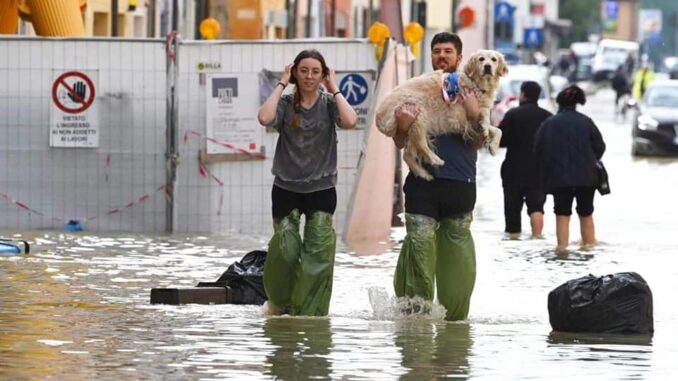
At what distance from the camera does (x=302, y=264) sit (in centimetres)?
1327

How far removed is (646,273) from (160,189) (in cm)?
559

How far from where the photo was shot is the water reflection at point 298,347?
10672mm

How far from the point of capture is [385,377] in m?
10.5

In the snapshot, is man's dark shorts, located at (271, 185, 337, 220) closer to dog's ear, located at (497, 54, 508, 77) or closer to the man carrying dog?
the man carrying dog

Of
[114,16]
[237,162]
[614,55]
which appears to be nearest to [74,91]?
[237,162]

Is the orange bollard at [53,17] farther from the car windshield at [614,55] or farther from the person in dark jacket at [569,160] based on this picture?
the car windshield at [614,55]

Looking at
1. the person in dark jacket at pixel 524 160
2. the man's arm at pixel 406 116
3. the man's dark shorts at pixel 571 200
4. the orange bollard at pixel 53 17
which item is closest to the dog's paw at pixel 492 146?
the man's arm at pixel 406 116

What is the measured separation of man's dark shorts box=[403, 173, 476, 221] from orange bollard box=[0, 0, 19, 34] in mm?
11361

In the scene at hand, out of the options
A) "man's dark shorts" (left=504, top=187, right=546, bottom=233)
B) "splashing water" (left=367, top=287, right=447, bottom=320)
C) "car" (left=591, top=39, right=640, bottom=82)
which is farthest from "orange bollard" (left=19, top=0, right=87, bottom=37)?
"car" (left=591, top=39, right=640, bottom=82)

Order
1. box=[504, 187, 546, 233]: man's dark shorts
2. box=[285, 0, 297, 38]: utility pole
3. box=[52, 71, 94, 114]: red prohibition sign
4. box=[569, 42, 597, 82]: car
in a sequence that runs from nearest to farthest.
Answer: box=[52, 71, 94, 114]: red prohibition sign → box=[504, 187, 546, 233]: man's dark shorts → box=[285, 0, 297, 38]: utility pole → box=[569, 42, 597, 82]: car

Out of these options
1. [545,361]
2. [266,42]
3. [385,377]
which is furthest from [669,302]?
[266,42]

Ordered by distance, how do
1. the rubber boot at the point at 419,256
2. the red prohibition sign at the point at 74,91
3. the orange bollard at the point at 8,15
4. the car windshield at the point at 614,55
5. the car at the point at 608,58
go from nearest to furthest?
the rubber boot at the point at 419,256 → the red prohibition sign at the point at 74,91 → the orange bollard at the point at 8,15 → the car at the point at 608,58 → the car windshield at the point at 614,55

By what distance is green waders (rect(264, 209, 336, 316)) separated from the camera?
1326 cm

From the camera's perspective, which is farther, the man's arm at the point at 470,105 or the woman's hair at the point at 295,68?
the woman's hair at the point at 295,68
